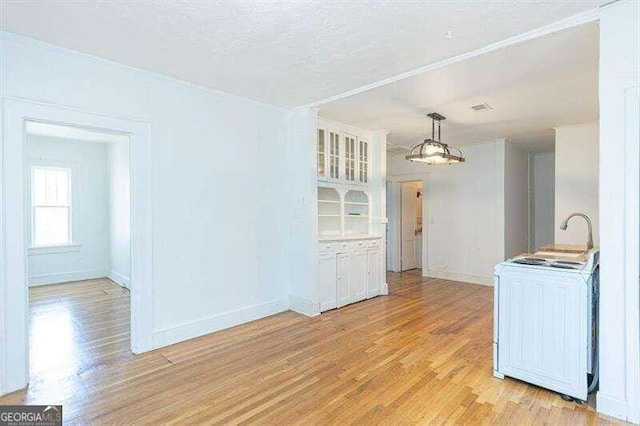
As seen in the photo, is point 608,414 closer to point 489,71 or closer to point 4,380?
point 489,71

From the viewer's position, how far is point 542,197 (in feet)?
24.7

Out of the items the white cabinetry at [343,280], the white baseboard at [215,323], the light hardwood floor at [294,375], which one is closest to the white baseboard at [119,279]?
the light hardwood floor at [294,375]

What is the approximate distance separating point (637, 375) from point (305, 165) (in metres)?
3.68

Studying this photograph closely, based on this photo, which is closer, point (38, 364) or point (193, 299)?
point (38, 364)

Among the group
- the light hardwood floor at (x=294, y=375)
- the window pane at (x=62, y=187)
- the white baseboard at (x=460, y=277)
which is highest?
the window pane at (x=62, y=187)

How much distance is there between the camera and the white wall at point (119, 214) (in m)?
6.07

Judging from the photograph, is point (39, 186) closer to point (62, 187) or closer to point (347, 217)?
point (62, 187)

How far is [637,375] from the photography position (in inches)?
83.0

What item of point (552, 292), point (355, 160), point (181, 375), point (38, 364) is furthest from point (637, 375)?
point (38, 364)

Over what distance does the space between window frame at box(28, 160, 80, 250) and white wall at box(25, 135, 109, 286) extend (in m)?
0.01

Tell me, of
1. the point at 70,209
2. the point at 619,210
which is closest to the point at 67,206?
the point at 70,209

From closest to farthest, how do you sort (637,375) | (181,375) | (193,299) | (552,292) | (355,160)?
(637,375) → (552,292) → (181,375) → (193,299) → (355,160)

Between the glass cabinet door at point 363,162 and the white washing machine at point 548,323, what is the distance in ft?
9.97

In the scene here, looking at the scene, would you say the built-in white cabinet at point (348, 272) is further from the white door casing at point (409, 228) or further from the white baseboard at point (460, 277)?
the white door casing at point (409, 228)
